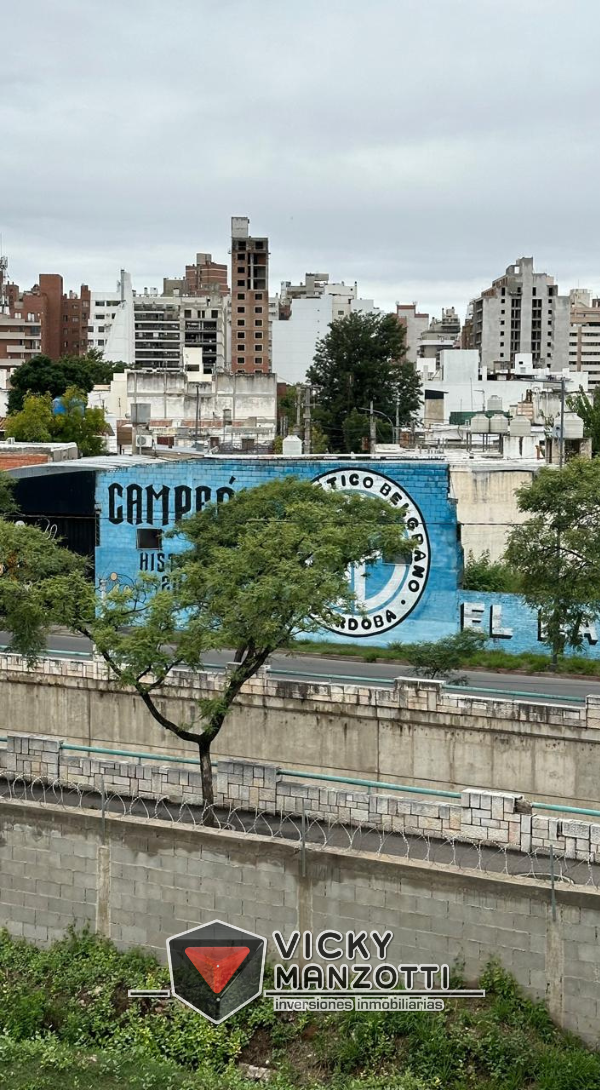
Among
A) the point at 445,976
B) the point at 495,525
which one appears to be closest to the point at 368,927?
the point at 445,976

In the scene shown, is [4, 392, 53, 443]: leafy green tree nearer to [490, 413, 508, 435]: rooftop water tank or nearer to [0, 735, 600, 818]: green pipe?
A: [490, 413, 508, 435]: rooftop water tank

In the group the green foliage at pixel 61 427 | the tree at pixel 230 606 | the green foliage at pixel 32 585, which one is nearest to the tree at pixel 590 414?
the green foliage at pixel 61 427

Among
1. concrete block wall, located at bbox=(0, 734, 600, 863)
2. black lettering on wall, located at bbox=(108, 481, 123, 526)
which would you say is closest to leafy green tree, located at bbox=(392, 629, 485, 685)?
concrete block wall, located at bbox=(0, 734, 600, 863)

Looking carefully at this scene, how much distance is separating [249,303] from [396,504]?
113581 mm

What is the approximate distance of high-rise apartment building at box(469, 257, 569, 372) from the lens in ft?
568

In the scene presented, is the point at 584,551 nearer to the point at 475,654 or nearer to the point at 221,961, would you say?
the point at 475,654

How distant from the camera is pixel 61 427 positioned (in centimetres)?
7131

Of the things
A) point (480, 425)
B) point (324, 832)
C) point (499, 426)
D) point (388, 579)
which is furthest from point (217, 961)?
point (480, 425)

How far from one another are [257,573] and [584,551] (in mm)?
12236

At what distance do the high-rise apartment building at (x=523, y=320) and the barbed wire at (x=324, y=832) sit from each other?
15377 centimetres

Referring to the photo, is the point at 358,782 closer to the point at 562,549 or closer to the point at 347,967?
the point at 347,967

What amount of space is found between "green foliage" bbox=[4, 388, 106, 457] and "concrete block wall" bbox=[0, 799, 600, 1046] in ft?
156

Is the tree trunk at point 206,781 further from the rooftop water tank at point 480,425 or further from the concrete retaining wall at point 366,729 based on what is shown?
the rooftop water tank at point 480,425

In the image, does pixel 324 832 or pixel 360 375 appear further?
pixel 360 375
